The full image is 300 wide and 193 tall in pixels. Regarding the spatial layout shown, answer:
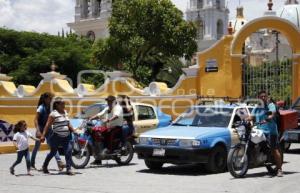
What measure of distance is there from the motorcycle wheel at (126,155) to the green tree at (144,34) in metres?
22.2

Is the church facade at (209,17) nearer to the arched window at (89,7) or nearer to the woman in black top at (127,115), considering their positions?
the arched window at (89,7)

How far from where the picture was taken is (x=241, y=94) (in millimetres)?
24078

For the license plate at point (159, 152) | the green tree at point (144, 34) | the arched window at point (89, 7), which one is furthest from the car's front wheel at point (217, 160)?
the arched window at point (89, 7)

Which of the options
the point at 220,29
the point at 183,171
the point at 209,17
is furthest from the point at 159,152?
the point at 220,29

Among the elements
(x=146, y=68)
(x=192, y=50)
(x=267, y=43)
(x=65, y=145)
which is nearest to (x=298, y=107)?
(x=65, y=145)

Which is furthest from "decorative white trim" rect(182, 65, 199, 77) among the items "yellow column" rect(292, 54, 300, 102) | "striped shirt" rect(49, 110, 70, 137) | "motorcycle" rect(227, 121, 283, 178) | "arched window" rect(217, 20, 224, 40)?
"arched window" rect(217, 20, 224, 40)

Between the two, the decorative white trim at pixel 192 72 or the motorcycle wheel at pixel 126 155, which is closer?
the motorcycle wheel at pixel 126 155

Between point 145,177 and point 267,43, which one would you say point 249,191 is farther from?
point 267,43

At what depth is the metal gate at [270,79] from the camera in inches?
929

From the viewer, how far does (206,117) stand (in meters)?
13.8

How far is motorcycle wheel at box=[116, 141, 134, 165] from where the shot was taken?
14.5m

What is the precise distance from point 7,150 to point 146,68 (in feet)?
82.9

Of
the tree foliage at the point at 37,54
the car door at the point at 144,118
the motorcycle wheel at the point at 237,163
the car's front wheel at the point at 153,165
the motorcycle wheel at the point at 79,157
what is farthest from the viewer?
the tree foliage at the point at 37,54

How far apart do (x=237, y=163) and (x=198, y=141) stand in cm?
95
